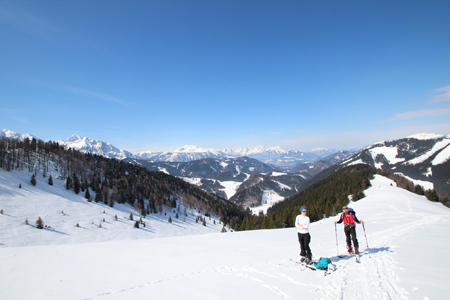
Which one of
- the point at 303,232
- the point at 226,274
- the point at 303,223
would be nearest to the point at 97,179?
the point at 226,274

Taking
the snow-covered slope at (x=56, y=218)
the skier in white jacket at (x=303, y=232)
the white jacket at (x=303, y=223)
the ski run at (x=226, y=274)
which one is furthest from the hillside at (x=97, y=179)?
the white jacket at (x=303, y=223)

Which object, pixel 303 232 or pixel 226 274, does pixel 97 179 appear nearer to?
pixel 226 274

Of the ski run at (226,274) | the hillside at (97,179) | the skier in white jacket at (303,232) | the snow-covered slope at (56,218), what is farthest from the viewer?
the hillside at (97,179)

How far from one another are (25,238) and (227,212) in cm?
11091

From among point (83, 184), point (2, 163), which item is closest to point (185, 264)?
point (83, 184)

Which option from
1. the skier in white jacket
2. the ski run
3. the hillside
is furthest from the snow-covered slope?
the skier in white jacket

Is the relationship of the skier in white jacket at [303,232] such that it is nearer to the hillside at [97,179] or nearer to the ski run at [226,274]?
the ski run at [226,274]

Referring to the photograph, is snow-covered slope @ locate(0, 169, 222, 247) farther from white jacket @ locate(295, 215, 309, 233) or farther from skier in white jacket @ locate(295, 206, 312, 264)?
white jacket @ locate(295, 215, 309, 233)

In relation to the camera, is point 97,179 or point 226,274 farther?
point 97,179

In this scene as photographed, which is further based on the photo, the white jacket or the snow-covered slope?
the snow-covered slope

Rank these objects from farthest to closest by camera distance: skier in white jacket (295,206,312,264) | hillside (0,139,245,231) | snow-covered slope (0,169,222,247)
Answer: hillside (0,139,245,231)
snow-covered slope (0,169,222,247)
skier in white jacket (295,206,312,264)

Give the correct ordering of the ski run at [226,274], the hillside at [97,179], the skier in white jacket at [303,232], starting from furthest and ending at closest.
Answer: the hillside at [97,179]
the skier in white jacket at [303,232]
the ski run at [226,274]

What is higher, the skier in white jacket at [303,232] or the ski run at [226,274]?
the skier in white jacket at [303,232]

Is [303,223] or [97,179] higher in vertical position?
[303,223]
